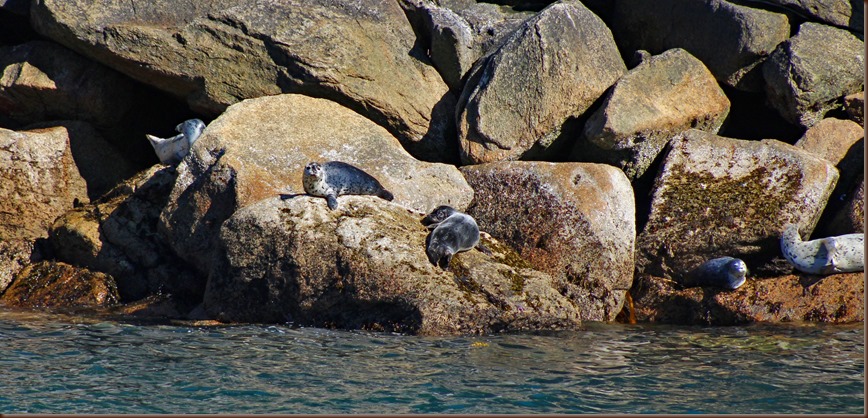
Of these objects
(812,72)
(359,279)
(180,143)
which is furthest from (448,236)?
(812,72)

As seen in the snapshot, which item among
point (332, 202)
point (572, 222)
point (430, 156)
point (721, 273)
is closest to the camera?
point (332, 202)

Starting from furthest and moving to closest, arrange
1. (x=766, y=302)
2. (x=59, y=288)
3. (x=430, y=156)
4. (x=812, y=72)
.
Result: (x=430, y=156), (x=812, y=72), (x=59, y=288), (x=766, y=302)

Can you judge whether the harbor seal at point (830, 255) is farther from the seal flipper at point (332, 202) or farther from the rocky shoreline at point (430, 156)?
the seal flipper at point (332, 202)

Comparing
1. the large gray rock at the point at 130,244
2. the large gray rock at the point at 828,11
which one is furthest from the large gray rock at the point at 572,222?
the large gray rock at the point at 828,11

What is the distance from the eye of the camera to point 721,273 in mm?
8891

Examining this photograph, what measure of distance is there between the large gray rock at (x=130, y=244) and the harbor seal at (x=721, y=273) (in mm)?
5002

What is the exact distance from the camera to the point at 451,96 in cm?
1107

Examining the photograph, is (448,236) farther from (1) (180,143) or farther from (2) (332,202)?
(1) (180,143)

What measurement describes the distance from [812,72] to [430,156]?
4.46 m

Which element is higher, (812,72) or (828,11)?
(828,11)

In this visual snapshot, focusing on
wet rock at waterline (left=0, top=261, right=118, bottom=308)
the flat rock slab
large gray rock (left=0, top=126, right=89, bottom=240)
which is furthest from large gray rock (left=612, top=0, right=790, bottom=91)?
large gray rock (left=0, top=126, right=89, bottom=240)

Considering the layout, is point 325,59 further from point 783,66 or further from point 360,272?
point 783,66

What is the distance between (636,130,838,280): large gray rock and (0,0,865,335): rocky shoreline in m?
0.02

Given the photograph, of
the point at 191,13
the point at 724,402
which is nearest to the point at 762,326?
the point at 724,402
